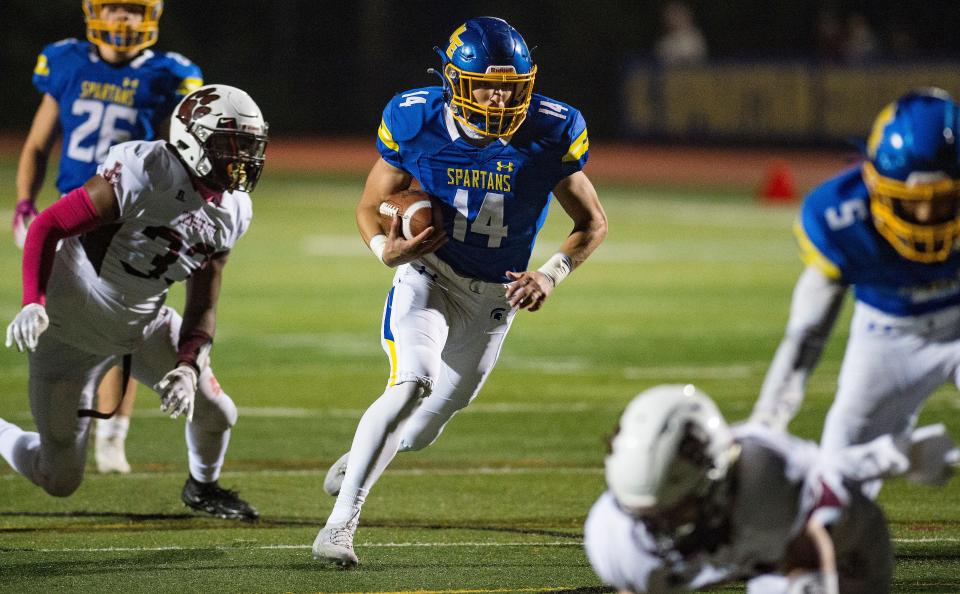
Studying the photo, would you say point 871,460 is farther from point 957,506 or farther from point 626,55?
point 626,55

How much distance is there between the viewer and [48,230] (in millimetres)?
5602

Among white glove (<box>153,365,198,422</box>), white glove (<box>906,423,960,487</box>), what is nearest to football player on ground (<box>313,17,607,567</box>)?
white glove (<box>153,365,198,422</box>)

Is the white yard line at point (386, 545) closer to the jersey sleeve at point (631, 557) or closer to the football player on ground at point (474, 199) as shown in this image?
the football player on ground at point (474, 199)

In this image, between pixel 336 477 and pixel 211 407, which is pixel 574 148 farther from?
pixel 211 407

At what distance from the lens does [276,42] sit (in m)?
27.7

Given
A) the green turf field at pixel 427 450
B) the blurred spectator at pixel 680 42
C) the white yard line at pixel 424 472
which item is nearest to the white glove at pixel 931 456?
the green turf field at pixel 427 450

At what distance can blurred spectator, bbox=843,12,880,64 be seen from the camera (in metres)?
23.7

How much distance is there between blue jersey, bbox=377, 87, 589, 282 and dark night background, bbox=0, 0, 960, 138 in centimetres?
1891

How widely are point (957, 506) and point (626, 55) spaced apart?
19.6 m

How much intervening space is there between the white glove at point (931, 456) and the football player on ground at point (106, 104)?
14.5ft

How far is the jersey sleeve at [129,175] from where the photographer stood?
5.70 metres

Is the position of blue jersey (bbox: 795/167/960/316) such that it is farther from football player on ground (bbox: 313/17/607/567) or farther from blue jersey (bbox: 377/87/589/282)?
blue jersey (bbox: 377/87/589/282)

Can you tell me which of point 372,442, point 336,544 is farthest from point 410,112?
point 336,544

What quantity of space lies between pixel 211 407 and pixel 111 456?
1.45 metres
